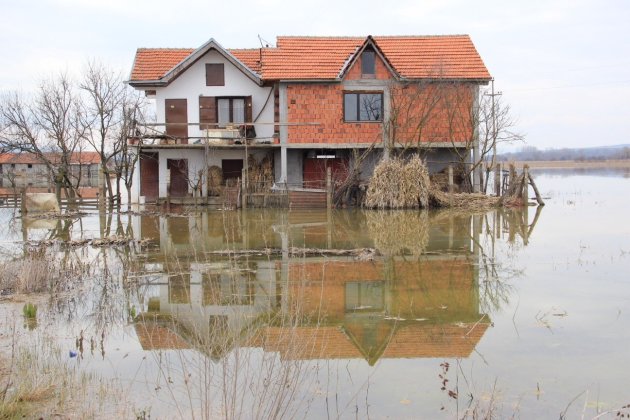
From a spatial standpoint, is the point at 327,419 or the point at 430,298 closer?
the point at 327,419

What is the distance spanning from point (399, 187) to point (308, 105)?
609 centimetres

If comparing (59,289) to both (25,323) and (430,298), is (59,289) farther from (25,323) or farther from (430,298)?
(430,298)

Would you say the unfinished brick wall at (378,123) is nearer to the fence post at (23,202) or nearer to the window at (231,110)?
the window at (231,110)

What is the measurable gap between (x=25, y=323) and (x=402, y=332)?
5049mm

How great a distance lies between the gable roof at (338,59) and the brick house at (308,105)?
46 millimetres

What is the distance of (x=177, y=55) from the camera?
33938 millimetres

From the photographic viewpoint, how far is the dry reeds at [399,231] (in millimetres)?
15875


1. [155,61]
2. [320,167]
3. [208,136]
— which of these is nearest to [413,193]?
[320,167]

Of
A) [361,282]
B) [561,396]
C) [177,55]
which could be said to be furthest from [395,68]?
[561,396]

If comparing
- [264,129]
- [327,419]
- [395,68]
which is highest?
[395,68]

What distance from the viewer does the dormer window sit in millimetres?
30094

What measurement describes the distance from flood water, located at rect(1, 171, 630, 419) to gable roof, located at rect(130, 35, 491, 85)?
12.8m

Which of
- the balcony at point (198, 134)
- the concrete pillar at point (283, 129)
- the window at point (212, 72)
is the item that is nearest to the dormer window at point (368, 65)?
the concrete pillar at point (283, 129)

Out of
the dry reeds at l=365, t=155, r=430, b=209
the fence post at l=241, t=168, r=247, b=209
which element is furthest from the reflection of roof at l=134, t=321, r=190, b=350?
the fence post at l=241, t=168, r=247, b=209
